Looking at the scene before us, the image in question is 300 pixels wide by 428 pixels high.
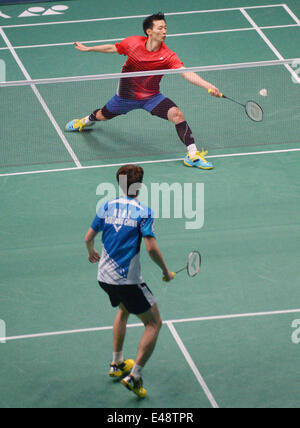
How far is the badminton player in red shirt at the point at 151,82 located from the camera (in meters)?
11.6

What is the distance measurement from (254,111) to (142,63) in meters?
1.59

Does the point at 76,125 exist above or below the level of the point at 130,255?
above

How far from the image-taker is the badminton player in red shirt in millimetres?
11586

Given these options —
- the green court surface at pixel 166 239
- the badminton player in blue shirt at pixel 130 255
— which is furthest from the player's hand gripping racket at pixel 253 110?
the badminton player in blue shirt at pixel 130 255

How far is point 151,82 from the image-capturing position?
38.0 ft

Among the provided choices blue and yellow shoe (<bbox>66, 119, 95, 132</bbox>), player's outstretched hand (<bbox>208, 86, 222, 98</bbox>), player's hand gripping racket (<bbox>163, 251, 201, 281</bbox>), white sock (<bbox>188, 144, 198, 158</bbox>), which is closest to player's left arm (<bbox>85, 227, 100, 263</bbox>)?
player's hand gripping racket (<bbox>163, 251, 201, 281</bbox>)

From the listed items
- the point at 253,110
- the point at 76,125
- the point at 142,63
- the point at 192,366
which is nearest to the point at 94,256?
the point at 192,366

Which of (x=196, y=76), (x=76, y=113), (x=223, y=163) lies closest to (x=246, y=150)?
(x=223, y=163)

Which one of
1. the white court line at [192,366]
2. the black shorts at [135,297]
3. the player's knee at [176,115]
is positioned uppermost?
the player's knee at [176,115]

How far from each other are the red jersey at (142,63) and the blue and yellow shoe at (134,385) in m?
4.82

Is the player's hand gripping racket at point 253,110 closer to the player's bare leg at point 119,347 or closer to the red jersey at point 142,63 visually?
the red jersey at point 142,63

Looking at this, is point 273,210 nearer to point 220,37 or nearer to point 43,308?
point 43,308

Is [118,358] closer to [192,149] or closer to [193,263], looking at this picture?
[193,263]

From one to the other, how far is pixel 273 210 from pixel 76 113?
3.37 meters
